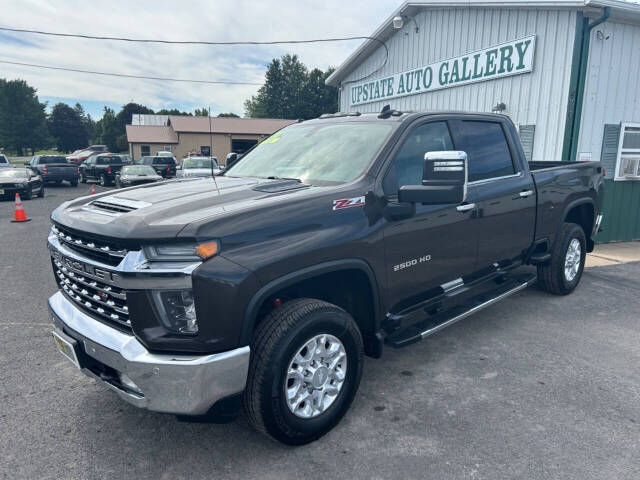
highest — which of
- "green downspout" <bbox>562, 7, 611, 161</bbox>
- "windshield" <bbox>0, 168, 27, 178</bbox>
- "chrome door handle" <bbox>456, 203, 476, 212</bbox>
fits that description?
"green downspout" <bbox>562, 7, 611, 161</bbox>

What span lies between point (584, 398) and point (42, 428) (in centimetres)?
365

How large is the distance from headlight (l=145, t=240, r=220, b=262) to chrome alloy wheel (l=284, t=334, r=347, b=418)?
30.6 inches

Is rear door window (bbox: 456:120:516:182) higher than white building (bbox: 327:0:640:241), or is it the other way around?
white building (bbox: 327:0:640:241)

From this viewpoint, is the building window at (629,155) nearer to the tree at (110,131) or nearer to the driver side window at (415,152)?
the driver side window at (415,152)

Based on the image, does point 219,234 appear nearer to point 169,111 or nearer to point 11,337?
point 11,337

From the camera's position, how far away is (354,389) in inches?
118

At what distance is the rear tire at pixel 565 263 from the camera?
525 centimetres

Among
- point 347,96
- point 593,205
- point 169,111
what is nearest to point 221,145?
point 347,96

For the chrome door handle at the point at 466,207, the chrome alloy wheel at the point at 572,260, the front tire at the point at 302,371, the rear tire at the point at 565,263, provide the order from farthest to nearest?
the chrome alloy wheel at the point at 572,260 → the rear tire at the point at 565,263 → the chrome door handle at the point at 466,207 → the front tire at the point at 302,371

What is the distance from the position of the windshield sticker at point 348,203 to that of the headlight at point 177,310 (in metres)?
1.04

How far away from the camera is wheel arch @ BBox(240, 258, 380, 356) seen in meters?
2.45

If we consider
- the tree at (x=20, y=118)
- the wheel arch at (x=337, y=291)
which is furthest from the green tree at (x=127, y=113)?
the wheel arch at (x=337, y=291)

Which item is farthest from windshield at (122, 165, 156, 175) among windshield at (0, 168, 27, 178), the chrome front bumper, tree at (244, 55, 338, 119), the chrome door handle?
tree at (244, 55, 338, 119)

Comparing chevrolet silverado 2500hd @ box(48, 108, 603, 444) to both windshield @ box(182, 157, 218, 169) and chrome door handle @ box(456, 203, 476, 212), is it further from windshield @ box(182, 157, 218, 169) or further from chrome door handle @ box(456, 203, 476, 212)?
windshield @ box(182, 157, 218, 169)
